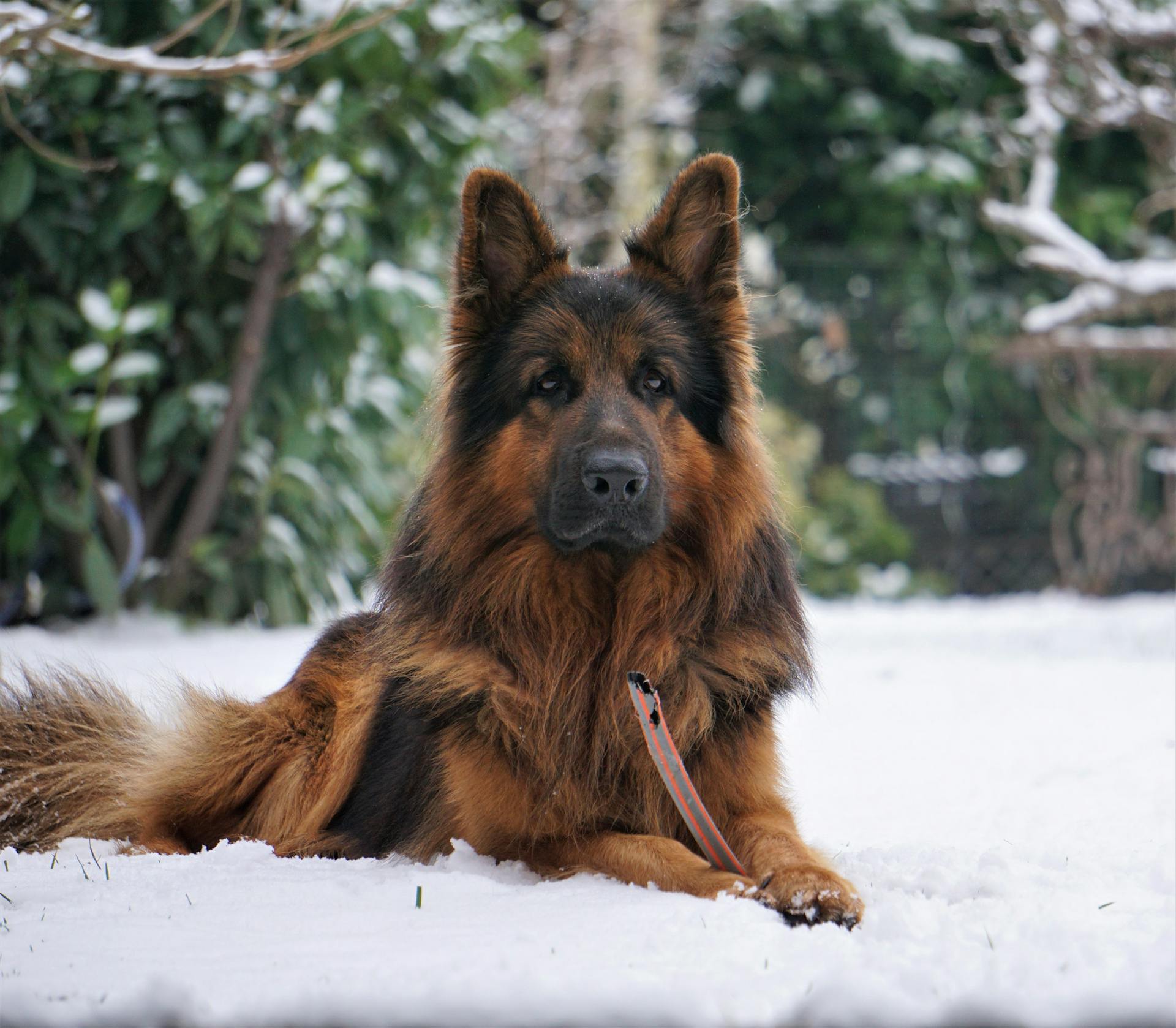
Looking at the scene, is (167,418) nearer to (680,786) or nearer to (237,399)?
(237,399)

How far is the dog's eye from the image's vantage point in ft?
10.7

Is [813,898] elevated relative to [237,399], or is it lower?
elevated

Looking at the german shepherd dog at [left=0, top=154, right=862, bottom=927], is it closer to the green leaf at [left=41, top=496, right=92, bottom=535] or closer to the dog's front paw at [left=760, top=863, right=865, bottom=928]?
the dog's front paw at [left=760, top=863, right=865, bottom=928]

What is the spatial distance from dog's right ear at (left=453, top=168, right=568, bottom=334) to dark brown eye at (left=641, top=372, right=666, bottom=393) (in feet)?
1.42

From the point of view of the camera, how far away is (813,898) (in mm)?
2410

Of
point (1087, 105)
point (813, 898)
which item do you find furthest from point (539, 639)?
point (1087, 105)

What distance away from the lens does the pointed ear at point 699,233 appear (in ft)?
11.1

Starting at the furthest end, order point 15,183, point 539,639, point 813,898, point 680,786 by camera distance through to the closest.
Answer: point 15,183, point 539,639, point 680,786, point 813,898

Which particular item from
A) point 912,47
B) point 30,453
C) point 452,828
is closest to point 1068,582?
point 912,47

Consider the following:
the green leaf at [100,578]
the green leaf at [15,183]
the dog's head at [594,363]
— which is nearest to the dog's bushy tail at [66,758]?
the dog's head at [594,363]

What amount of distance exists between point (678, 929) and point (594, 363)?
1.55 metres

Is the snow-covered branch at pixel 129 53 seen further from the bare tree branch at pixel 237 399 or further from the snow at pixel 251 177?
the bare tree branch at pixel 237 399

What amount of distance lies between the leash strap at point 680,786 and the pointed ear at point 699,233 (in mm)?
1279

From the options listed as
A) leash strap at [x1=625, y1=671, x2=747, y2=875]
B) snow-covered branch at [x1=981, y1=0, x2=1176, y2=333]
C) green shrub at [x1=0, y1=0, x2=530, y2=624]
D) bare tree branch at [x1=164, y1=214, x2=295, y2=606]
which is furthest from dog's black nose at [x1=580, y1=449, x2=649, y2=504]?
snow-covered branch at [x1=981, y1=0, x2=1176, y2=333]
